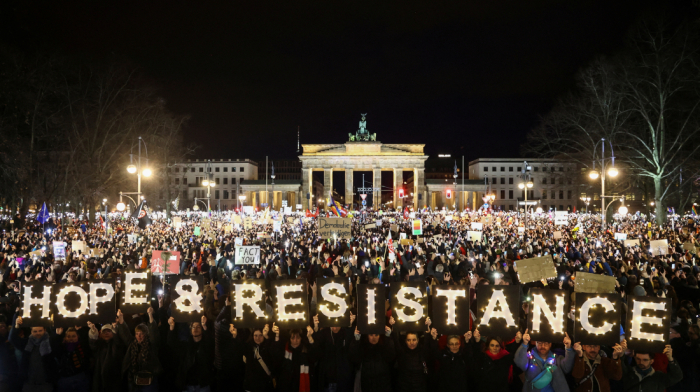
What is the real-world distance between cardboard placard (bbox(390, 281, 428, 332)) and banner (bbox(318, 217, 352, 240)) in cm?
1091

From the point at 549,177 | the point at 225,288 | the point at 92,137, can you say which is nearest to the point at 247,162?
the point at 549,177

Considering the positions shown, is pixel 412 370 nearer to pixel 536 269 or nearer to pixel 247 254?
pixel 536 269

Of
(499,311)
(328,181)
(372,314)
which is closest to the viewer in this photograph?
(499,311)

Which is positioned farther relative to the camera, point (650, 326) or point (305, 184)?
point (305, 184)

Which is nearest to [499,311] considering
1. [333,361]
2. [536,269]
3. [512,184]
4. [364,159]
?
[333,361]

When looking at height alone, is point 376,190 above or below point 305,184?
below

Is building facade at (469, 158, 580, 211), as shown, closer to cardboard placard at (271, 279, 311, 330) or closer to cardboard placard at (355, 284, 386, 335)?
cardboard placard at (355, 284, 386, 335)

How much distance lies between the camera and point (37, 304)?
248 inches

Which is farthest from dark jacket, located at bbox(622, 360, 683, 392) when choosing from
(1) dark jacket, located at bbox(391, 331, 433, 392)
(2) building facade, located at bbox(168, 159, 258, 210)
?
(2) building facade, located at bbox(168, 159, 258, 210)

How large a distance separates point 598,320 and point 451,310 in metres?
1.75

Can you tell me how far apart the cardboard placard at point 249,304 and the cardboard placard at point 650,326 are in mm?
4581

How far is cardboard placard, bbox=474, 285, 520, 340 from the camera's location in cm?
580

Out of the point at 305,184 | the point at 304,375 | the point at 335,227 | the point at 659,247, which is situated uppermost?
the point at 305,184

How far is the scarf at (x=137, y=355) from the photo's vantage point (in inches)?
240
